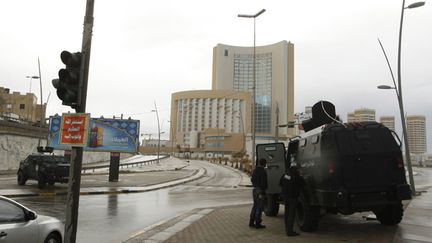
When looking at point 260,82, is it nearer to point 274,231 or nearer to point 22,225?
point 274,231

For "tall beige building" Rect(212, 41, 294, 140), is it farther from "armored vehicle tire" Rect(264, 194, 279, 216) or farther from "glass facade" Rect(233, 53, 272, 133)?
"armored vehicle tire" Rect(264, 194, 279, 216)

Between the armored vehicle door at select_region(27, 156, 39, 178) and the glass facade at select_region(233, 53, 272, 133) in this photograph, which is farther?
the glass facade at select_region(233, 53, 272, 133)

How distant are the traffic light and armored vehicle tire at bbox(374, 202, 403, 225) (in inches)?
325

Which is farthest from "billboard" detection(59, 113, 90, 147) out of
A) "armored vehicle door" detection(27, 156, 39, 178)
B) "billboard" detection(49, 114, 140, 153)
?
"billboard" detection(49, 114, 140, 153)

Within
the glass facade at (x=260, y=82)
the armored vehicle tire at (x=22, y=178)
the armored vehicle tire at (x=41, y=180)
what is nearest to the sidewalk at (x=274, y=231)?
the armored vehicle tire at (x=41, y=180)

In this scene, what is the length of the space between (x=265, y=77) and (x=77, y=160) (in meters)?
126

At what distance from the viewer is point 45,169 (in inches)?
960

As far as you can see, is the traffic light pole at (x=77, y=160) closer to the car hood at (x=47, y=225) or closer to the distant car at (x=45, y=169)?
the car hood at (x=47, y=225)

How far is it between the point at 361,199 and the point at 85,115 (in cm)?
640

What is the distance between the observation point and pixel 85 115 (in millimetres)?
7387

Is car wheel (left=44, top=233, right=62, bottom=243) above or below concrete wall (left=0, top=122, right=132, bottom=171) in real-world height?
below

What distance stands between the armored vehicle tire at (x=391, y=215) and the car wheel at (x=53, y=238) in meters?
7.98

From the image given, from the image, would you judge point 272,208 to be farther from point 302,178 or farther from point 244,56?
point 244,56

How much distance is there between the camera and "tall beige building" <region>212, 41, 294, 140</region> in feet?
426
